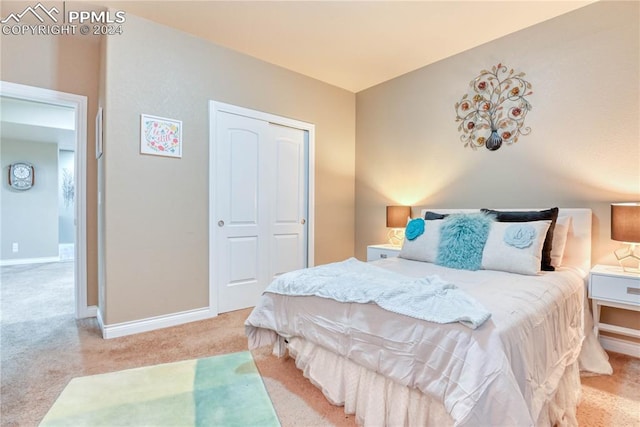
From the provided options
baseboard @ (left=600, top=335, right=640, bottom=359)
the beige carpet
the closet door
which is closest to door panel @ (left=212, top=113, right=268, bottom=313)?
the closet door

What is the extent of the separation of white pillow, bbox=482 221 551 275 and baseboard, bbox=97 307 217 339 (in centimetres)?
244

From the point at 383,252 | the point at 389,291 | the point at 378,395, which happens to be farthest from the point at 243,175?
the point at 378,395

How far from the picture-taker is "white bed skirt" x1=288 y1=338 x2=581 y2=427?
4.10 feet

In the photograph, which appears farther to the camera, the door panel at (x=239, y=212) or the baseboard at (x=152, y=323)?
the door panel at (x=239, y=212)

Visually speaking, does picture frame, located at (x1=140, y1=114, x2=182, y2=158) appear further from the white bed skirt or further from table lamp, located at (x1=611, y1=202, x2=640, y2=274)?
table lamp, located at (x1=611, y1=202, x2=640, y2=274)

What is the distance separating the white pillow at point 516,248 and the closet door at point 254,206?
6.89 feet

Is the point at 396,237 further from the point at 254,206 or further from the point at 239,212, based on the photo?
the point at 239,212

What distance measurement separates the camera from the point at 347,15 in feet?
8.26

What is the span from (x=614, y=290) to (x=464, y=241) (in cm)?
Answer: 90

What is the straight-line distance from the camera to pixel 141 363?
→ 2029 millimetres

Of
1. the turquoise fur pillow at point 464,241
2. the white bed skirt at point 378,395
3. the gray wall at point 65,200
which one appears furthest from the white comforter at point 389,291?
the gray wall at point 65,200

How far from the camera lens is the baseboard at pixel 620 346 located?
2168 mm

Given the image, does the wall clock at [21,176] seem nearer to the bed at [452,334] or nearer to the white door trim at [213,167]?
the white door trim at [213,167]

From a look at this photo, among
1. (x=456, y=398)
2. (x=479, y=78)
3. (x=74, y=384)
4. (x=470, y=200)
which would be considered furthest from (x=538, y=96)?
(x=74, y=384)
